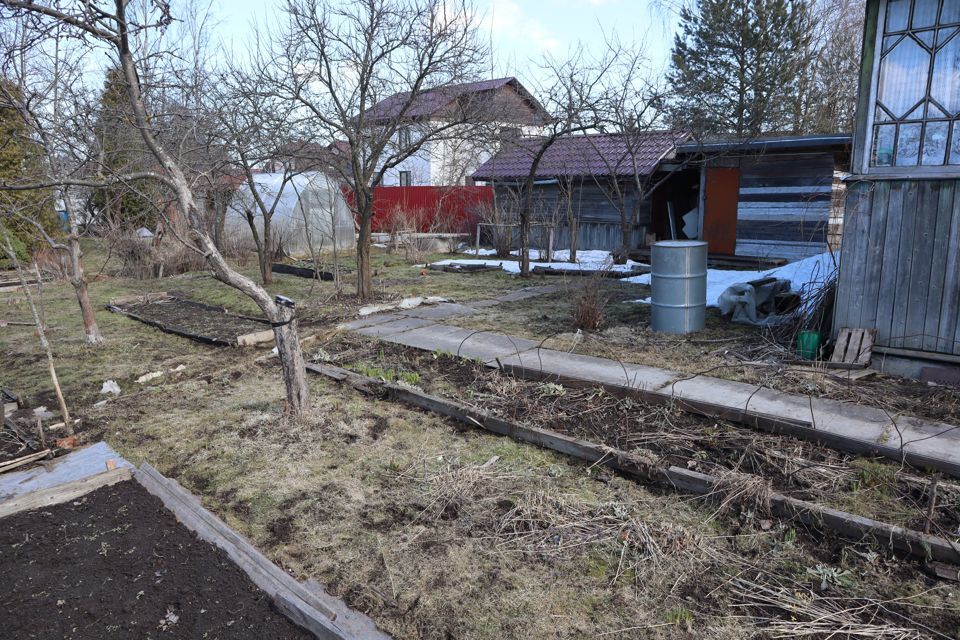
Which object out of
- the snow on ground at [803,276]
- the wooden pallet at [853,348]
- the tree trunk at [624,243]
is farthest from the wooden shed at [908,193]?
the tree trunk at [624,243]

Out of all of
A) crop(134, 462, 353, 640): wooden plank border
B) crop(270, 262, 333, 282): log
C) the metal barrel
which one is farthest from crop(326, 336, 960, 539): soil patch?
crop(270, 262, 333, 282): log

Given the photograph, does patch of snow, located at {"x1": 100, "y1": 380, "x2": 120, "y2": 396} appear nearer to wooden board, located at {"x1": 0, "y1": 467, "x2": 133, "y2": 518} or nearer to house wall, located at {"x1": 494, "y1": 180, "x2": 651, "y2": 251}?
wooden board, located at {"x1": 0, "y1": 467, "x2": 133, "y2": 518}

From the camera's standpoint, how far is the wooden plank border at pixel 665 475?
9.78 ft

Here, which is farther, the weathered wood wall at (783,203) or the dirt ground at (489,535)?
the weathered wood wall at (783,203)

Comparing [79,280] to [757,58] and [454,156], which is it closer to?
[454,156]

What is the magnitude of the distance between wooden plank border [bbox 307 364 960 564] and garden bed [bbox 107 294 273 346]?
8.71ft

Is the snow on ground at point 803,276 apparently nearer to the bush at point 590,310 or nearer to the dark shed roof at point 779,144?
the bush at point 590,310

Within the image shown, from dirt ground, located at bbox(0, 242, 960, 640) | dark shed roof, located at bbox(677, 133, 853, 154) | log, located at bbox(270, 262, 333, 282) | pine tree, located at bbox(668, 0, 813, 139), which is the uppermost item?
pine tree, located at bbox(668, 0, 813, 139)

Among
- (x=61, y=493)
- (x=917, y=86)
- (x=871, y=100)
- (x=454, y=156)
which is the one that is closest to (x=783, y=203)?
(x=871, y=100)

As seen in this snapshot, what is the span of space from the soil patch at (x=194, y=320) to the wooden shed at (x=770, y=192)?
10.1 metres

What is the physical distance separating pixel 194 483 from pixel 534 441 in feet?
7.63

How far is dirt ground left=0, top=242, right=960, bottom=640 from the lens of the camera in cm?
267

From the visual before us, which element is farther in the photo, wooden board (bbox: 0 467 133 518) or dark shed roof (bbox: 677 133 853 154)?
dark shed roof (bbox: 677 133 853 154)

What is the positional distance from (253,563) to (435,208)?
19208mm
